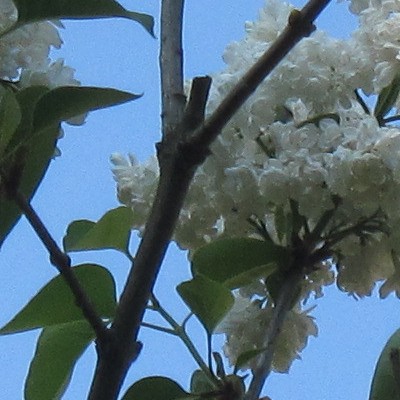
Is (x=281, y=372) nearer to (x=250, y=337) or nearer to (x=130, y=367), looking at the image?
(x=250, y=337)

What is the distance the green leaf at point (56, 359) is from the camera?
534mm

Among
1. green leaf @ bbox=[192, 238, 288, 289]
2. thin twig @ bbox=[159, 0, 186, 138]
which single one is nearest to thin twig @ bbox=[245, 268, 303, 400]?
green leaf @ bbox=[192, 238, 288, 289]

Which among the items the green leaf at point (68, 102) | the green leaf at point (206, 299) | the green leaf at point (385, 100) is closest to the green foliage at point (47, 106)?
the green leaf at point (68, 102)

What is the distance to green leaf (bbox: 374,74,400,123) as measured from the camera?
2.10ft

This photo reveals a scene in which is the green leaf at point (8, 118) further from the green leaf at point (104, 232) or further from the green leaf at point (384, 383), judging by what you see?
the green leaf at point (384, 383)

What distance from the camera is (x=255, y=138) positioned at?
609 mm

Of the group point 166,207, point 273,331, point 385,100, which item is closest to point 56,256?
point 166,207

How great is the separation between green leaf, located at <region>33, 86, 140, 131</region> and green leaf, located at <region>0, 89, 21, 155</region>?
0.02 meters

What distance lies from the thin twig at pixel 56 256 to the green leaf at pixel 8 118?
27 millimetres

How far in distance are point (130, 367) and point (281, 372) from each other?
260mm

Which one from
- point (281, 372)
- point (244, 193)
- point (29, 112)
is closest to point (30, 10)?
point (29, 112)

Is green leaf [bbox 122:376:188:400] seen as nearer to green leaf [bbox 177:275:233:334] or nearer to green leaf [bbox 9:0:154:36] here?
green leaf [bbox 177:275:233:334]

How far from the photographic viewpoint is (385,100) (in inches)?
25.6

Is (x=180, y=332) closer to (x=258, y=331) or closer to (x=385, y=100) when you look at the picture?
(x=258, y=331)
